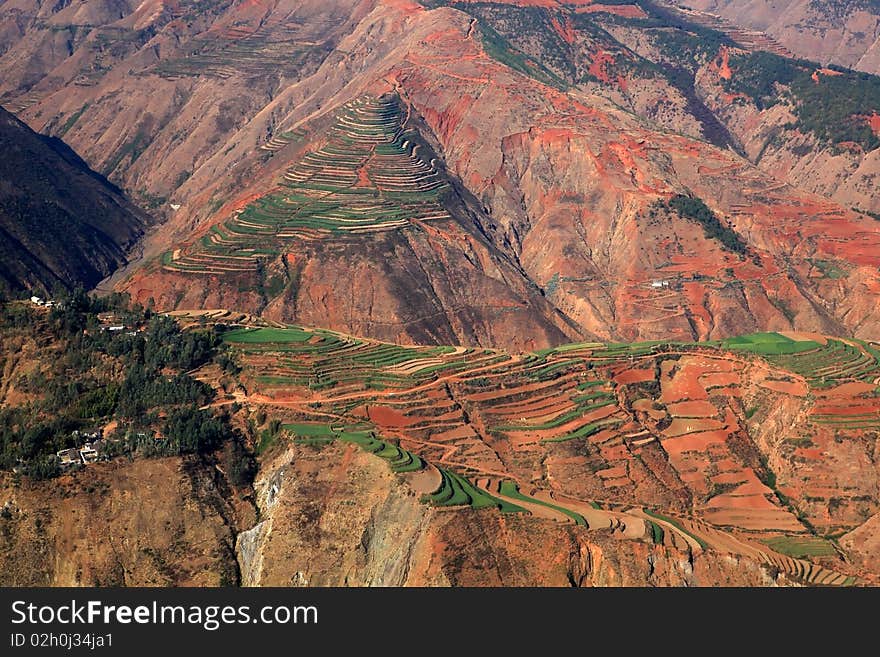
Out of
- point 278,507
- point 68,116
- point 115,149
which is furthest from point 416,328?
point 68,116

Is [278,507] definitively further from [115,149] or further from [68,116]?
[68,116]

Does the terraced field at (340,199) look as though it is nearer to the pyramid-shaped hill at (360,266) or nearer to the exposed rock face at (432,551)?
the pyramid-shaped hill at (360,266)

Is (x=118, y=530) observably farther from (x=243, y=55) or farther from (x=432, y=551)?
(x=243, y=55)

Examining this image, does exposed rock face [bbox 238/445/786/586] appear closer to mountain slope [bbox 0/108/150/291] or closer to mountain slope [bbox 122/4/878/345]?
mountain slope [bbox 122/4/878/345]

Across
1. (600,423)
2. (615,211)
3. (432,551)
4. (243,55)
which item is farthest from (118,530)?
(243,55)

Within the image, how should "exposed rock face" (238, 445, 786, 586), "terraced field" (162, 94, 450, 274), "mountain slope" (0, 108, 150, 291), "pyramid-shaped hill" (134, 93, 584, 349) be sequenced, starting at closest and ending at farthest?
"exposed rock face" (238, 445, 786, 586) → "pyramid-shaped hill" (134, 93, 584, 349) → "terraced field" (162, 94, 450, 274) → "mountain slope" (0, 108, 150, 291)

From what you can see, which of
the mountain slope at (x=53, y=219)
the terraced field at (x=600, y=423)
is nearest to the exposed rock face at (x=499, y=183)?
the mountain slope at (x=53, y=219)

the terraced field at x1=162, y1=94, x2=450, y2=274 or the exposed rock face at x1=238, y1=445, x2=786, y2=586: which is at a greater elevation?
the exposed rock face at x1=238, y1=445, x2=786, y2=586

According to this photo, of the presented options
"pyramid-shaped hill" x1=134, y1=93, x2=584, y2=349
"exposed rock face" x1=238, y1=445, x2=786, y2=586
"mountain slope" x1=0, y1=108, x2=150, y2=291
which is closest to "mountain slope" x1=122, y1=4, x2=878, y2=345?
"pyramid-shaped hill" x1=134, y1=93, x2=584, y2=349
